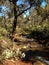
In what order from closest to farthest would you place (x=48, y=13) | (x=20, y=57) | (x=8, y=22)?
(x=20, y=57) < (x=8, y=22) < (x=48, y=13)

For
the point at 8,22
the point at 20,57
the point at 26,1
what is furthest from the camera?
the point at 8,22

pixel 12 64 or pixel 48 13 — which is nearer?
pixel 12 64

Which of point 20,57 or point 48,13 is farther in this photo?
point 48,13

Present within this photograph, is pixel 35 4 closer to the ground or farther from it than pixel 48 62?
farther from it

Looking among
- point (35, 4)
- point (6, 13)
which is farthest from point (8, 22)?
point (35, 4)

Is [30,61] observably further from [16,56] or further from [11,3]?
[11,3]

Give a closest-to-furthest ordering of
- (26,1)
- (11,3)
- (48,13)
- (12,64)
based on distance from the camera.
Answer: (12,64) < (11,3) < (26,1) < (48,13)

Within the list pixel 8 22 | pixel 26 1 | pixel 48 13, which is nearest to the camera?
pixel 26 1

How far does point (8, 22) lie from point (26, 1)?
206 inches

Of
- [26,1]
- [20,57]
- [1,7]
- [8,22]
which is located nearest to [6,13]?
[1,7]

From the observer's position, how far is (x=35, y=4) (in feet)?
67.2

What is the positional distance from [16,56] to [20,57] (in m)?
0.26

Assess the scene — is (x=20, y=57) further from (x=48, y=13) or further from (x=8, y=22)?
(x=48, y=13)

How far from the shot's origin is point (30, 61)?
11.7 m
